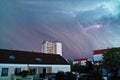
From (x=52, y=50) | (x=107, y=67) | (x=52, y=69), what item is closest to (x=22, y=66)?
(x=52, y=69)

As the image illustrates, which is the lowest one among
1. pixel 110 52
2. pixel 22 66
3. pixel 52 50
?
pixel 22 66

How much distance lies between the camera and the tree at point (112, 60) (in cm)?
3993

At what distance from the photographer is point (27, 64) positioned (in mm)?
37625

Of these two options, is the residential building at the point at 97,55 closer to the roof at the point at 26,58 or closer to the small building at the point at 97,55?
the small building at the point at 97,55

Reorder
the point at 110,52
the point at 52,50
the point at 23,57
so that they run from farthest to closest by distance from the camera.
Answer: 1. the point at 52,50
2. the point at 110,52
3. the point at 23,57

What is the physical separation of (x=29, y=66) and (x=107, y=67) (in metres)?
17.6

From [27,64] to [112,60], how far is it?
61.0 ft

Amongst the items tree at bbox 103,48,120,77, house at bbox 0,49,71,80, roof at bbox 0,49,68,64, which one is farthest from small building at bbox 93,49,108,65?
roof at bbox 0,49,68,64

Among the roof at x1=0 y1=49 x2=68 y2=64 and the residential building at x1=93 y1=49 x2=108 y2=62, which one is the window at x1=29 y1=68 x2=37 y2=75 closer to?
the roof at x1=0 y1=49 x2=68 y2=64

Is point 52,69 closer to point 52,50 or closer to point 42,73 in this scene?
point 42,73

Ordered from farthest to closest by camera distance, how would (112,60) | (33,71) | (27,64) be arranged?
(112,60), (33,71), (27,64)

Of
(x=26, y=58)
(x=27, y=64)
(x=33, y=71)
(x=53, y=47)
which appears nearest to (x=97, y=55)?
(x=33, y=71)

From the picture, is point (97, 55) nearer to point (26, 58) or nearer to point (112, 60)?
point (112, 60)

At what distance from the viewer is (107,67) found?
41406 millimetres
